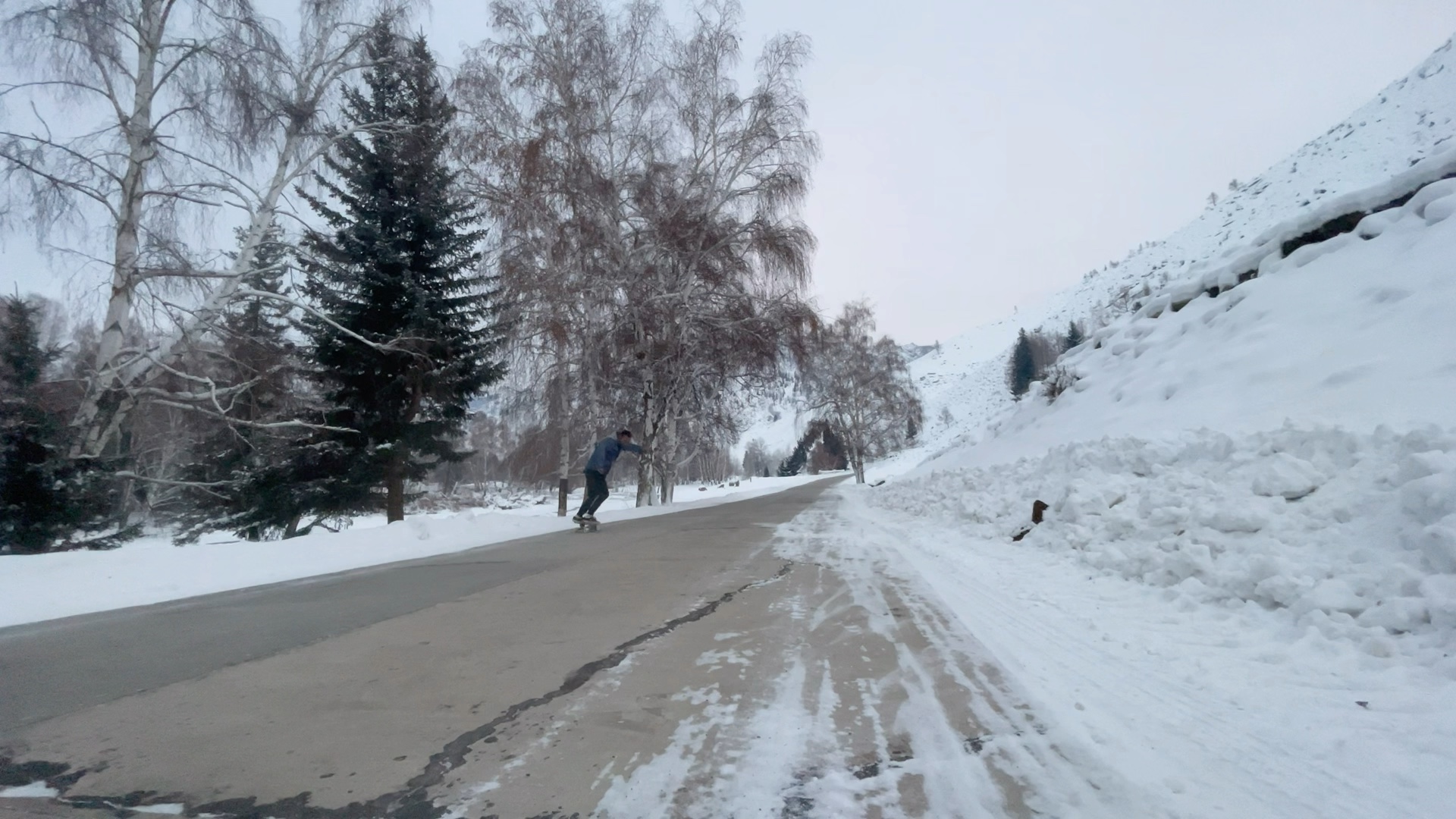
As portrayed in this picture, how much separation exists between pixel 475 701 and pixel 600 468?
816 centimetres

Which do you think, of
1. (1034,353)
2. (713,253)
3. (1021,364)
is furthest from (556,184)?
(1034,353)

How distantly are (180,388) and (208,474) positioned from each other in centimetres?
267

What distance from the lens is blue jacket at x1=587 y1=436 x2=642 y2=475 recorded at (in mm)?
10734

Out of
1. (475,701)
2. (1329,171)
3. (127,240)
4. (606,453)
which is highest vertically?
(1329,171)

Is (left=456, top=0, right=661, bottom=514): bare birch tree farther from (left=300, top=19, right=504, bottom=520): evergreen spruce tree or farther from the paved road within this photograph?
the paved road

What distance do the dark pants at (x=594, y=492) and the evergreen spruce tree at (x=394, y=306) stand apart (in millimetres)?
5309

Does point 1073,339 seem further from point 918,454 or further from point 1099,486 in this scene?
point 1099,486

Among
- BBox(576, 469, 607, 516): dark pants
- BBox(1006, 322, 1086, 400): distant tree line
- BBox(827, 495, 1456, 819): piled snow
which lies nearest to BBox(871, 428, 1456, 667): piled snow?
BBox(827, 495, 1456, 819): piled snow

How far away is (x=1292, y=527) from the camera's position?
4051mm

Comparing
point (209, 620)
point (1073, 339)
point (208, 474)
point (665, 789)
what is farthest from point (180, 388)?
point (1073, 339)

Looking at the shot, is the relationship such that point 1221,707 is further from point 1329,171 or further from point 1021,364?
point 1021,364

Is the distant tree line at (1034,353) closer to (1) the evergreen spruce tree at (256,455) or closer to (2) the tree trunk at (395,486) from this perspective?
(2) the tree trunk at (395,486)

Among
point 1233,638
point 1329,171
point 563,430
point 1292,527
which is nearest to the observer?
point 1233,638

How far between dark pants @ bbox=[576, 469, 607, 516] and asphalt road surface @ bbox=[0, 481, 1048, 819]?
564 centimetres
